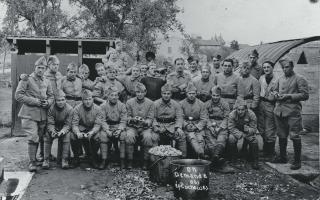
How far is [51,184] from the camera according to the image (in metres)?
5.76

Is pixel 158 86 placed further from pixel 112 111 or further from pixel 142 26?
pixel 142 26

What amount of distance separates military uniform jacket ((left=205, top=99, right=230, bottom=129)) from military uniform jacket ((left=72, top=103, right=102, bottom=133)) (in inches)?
89.2

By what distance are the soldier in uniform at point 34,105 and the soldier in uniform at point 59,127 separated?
0.14 m

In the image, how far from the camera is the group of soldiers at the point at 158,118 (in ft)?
22.0

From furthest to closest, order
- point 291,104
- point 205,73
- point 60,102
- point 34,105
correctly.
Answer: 1. point 205,73
2. point 291,104
3. point 60,102
4. point 34,105

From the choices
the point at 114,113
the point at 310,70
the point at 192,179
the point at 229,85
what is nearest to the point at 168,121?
the point at 114,113

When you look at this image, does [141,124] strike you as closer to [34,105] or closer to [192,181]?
[34,105]

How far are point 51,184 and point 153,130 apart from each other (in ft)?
7.18

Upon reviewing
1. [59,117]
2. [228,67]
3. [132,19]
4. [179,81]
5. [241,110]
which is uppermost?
[132,19]

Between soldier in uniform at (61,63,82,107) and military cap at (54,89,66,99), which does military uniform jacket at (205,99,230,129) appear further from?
military cap at (54,89,66,99)

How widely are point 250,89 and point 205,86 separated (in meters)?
0.99

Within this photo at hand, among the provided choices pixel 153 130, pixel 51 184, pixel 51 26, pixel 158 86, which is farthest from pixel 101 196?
pixel 51 26

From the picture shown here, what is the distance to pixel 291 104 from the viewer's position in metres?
6.89

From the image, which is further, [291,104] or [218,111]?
[218,111]
